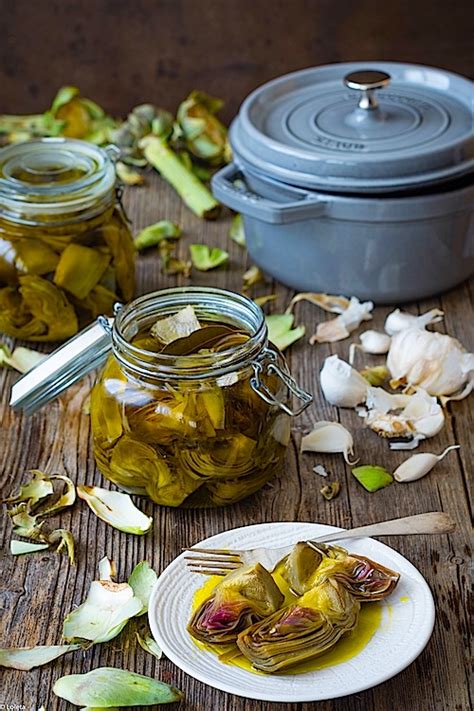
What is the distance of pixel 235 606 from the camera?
80 centimetres

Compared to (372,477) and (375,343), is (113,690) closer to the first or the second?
(372,477)

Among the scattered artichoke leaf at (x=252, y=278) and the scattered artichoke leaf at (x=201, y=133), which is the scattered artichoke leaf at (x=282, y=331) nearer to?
the scattered artichoke leaf at (x=252, y=278)

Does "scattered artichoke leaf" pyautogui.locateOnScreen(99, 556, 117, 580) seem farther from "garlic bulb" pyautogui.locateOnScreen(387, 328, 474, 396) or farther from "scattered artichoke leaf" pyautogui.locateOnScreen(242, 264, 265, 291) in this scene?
"scattered artichoke leaf" pyautogui.locateOnScreen(242, 264, 265, 291)

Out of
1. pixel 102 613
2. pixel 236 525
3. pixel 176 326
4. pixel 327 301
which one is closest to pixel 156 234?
pixel 327 301

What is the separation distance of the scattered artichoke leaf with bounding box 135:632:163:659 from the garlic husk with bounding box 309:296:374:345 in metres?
0.50

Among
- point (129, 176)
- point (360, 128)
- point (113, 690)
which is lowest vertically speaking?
point (129, 176)

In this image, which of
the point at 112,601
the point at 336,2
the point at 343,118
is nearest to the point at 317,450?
the point at 112,601

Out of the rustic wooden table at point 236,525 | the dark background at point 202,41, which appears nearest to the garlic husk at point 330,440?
the rustic wooden table at point 236,525

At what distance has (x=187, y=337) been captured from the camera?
0.97 m

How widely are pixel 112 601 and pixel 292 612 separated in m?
0.17

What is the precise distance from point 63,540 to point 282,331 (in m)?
0.42

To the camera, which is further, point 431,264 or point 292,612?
point 431,264

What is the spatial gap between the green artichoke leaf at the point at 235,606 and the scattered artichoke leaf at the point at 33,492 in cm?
25

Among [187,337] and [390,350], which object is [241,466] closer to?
[187,337]
